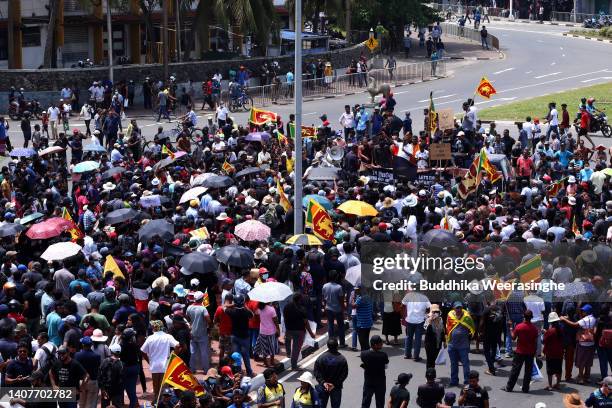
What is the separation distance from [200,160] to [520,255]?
1233 cm

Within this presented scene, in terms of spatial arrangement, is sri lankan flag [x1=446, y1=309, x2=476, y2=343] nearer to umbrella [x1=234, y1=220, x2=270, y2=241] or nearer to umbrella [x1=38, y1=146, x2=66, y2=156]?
umbrella [x1=234, y1=220, x2=270, y2=241]

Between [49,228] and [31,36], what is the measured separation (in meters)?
35.7

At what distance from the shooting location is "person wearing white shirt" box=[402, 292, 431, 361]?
19531 millimetres

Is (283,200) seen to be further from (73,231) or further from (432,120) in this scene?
(432,120)

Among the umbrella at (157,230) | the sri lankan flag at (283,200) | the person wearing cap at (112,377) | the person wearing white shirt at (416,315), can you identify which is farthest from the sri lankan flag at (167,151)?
the person wearing cap at (112,377)

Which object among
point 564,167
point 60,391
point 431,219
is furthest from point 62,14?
point 60,391

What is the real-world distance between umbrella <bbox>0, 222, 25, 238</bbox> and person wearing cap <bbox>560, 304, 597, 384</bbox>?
994 centimetres

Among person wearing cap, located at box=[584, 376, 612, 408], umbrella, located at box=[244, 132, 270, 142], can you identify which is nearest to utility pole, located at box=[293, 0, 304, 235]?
umbrella, located at box=[244, 132, 270, 142]

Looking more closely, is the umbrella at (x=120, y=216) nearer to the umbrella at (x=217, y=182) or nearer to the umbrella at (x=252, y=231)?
the umbrella at (x=252, y=231)

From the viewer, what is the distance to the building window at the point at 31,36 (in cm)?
5588

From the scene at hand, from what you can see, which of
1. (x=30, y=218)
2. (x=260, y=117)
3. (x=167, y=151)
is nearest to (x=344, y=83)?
(x=260, y=117)

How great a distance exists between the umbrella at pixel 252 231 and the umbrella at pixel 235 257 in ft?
4.57

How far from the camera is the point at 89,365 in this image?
1672cm

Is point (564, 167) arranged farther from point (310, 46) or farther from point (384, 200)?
point (310, 46)
